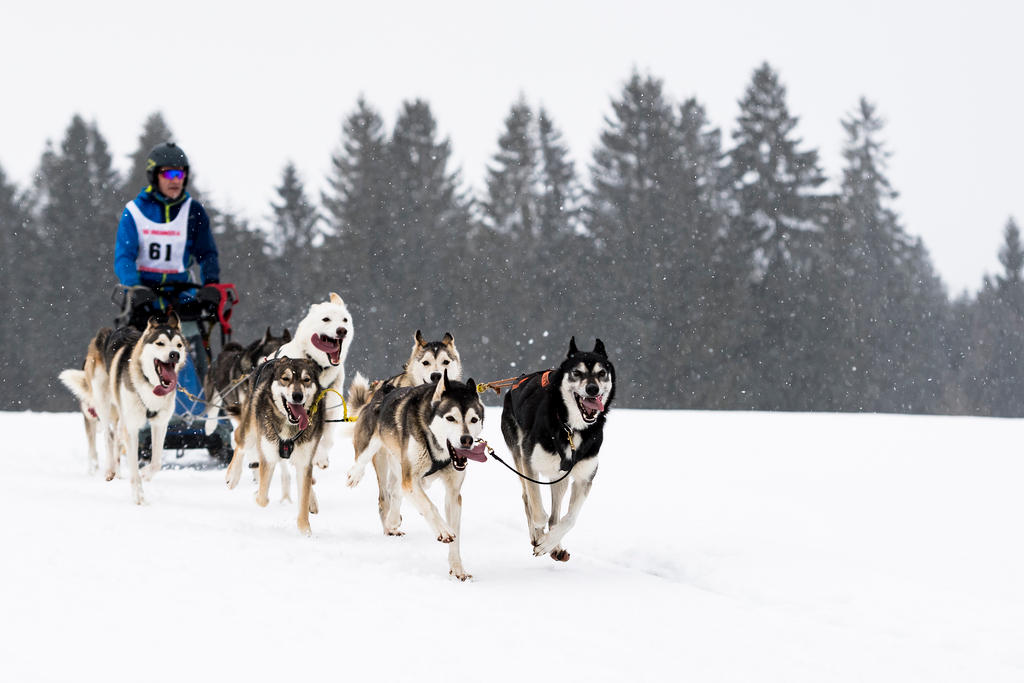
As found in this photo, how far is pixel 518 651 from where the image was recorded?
3.16 m

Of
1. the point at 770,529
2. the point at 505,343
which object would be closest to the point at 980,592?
the point at 770,529

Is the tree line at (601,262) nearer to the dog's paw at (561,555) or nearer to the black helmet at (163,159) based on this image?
the black helmet at (163,159)

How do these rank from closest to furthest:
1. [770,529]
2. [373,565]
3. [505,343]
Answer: [373,565], [770,529], [505,343]

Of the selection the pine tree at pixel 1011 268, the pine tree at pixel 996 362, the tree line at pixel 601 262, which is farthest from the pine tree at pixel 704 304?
the pine tree at pixel 1011 268

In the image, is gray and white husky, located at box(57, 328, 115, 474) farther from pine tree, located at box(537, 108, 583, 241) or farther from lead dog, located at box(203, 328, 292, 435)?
pine tree, located at box(537, 108, 583, 241)

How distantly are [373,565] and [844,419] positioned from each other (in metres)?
6.95

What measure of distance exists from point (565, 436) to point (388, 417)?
101cm

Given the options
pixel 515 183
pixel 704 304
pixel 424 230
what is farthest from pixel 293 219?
pixel 704 304

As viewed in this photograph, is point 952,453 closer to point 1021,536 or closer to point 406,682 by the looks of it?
point 1021,536

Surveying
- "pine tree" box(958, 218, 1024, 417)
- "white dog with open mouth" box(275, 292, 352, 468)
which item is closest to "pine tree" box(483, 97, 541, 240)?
"pine tree" box(958, 218, 1024, 417)

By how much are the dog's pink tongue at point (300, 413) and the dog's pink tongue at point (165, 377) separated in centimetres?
127

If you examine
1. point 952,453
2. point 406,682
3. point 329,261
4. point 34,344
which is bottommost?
point 406,682

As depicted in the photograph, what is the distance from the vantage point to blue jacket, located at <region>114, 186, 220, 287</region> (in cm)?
735

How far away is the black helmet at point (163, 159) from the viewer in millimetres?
7336
